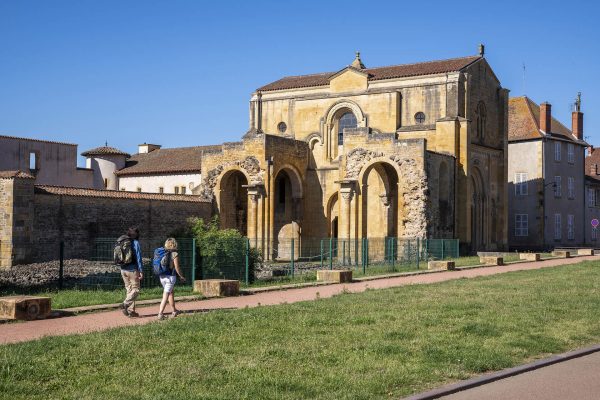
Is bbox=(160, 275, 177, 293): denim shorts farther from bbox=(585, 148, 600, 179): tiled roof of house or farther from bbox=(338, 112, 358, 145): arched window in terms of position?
bbox=(585, 148, 600, 179): tiled roof of house

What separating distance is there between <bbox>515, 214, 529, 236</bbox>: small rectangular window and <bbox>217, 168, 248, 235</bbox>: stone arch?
20537mm

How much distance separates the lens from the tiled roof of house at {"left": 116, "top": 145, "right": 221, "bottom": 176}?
5091 cm

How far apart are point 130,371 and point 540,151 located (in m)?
46.4

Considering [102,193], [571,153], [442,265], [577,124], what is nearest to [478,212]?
[571,153]

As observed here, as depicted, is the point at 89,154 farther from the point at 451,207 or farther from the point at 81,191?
the point at 451,207

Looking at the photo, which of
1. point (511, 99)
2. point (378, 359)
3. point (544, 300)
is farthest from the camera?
point (511, 99)

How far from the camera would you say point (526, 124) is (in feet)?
173

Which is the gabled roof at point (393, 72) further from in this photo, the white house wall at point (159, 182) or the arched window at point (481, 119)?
the white house wall at point (159, 182)

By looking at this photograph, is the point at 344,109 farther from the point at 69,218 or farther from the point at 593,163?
the point at 593,163

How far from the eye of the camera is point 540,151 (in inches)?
1998

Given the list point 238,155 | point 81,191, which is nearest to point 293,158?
point 238,155

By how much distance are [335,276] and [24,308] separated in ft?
34.5

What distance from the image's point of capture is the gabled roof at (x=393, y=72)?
40375 millimetres

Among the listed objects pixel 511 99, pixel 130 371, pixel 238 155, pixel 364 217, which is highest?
pixel 511 99
